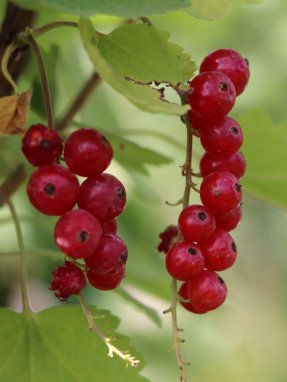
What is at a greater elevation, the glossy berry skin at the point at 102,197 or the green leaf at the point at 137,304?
the green leaf at the point at 137,304

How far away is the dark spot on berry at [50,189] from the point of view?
2.71 feet

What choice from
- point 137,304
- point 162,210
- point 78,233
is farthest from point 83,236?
point 162,210

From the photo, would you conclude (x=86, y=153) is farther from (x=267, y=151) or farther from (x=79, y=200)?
(x=267, y=151)

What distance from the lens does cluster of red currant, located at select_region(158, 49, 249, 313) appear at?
2.93 feet

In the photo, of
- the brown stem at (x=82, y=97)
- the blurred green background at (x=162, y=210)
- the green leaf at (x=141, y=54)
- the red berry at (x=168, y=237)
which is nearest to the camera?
the green leaf at (x=141, y=54)

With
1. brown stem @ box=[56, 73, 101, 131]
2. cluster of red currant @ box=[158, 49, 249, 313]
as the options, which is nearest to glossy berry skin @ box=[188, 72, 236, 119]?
cluster of red currant @ box=[158, 49, 249, 313]

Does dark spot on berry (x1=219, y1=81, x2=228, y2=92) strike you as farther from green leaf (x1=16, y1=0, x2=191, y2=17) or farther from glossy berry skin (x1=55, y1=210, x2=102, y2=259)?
glossy berry skin (x1=55, y1=210, x2=102, y2=259)

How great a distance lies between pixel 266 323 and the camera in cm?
383

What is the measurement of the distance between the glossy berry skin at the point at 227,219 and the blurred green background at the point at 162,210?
1.56 ft

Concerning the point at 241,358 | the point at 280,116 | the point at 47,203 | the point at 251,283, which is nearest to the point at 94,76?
the point at 47,203

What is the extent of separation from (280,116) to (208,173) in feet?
6.22

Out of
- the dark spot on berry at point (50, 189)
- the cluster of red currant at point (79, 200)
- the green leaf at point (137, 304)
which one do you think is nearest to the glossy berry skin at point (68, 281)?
the cluster of red currant at point (79, 200)

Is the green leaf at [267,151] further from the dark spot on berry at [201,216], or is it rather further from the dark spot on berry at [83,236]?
the dark spot on berry at [83,236]

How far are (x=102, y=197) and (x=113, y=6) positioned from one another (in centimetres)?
21
